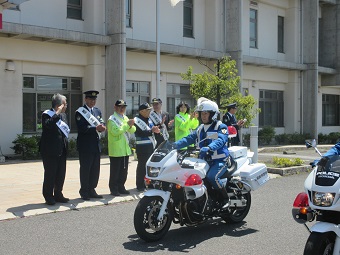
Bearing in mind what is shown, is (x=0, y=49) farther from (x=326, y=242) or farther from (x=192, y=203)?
(x=326, y=242)

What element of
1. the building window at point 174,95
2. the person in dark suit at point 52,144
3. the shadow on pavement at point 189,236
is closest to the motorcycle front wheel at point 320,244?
the shadow on pavement at point 189,236

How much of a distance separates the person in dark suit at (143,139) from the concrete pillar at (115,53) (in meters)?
9.04

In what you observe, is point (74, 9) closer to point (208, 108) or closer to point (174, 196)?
point (208, 108)

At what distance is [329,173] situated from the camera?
4949mm

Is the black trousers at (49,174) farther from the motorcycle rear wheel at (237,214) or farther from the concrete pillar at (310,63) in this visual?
the concrete pillar at (310,63)

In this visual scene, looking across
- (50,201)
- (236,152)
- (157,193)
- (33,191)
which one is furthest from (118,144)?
(157,193)

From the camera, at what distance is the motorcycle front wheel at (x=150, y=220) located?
6555mm

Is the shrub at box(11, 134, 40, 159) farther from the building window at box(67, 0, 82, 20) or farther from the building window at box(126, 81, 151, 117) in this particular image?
the building window at box(67, 0, 82, 20)

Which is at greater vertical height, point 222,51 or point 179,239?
point 222,51

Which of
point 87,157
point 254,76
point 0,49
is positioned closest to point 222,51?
point 254,76

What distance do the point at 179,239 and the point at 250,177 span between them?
165cm

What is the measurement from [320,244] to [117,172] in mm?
6154

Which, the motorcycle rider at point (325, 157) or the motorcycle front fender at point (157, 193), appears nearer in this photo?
the motorcycle rider at point (325, 157)

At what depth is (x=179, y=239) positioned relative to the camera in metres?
7.00
